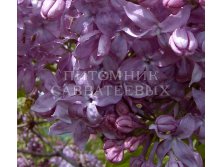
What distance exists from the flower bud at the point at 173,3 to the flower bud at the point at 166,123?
165 millimetres

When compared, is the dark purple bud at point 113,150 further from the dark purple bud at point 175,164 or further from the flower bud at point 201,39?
the flower bud at point 201,39

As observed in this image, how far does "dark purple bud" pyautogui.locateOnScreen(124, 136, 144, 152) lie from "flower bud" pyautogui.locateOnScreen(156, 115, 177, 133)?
65 millimetres

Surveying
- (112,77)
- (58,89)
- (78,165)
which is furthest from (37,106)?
(78,165)

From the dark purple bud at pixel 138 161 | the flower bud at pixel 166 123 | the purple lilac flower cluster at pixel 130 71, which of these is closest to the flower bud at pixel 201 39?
the purple lilac flower cluster at pixel 130 71

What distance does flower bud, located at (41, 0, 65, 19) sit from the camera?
0.83 metres

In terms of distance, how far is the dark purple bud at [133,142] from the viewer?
87 cm

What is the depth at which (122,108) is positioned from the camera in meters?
0.85

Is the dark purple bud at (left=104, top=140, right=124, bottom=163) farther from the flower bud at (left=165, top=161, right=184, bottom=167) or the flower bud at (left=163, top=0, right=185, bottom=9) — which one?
the flower bud at (left=163, top=0, right=185, bottom=9)

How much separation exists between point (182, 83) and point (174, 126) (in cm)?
7

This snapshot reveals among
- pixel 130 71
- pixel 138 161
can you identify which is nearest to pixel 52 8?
pixel 130 71

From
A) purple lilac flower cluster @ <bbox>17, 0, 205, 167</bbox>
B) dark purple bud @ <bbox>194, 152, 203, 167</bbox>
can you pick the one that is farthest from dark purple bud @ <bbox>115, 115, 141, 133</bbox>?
dark purple bud @ <bbox>194, 152, 203, 167</bbox>

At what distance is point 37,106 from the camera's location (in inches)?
36.5
